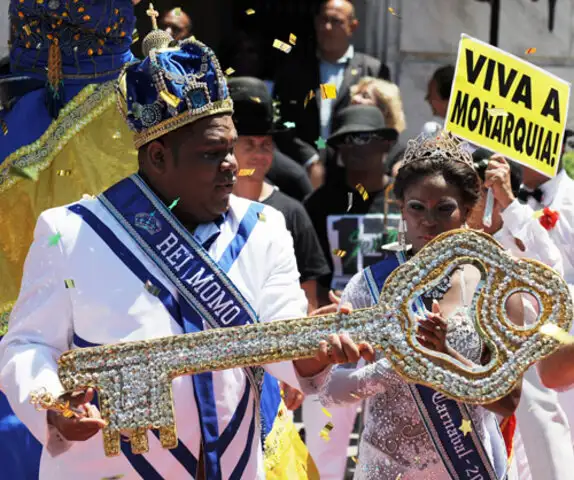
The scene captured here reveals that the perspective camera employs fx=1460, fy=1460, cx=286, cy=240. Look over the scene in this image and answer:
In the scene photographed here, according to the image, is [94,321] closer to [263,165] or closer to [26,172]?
[26,172]

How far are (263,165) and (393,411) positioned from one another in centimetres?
243

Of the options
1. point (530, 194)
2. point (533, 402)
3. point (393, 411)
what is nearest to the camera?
point (393, 411)

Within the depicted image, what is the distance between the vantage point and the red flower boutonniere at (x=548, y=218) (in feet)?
22.2

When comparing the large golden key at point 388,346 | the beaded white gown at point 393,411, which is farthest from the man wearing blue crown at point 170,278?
the beaded white gown at point 393,411

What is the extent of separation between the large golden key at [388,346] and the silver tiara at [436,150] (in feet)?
4.37

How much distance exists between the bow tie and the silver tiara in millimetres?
2168

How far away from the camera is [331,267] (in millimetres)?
7883

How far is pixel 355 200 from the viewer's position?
312 inches

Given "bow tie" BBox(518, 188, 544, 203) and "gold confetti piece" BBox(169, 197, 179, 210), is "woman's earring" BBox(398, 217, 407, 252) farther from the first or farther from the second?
"bow tie" BBox(518, 188, 544, 203)

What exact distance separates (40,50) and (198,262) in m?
1.65

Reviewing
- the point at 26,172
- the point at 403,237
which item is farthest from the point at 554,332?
the point at 26,172

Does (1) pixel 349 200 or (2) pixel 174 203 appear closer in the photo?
(2) pixel 174 203

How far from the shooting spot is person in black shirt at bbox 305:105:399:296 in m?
7.81

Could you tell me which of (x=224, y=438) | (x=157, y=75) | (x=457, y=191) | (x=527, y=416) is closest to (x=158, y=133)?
(x=157, y=75)
